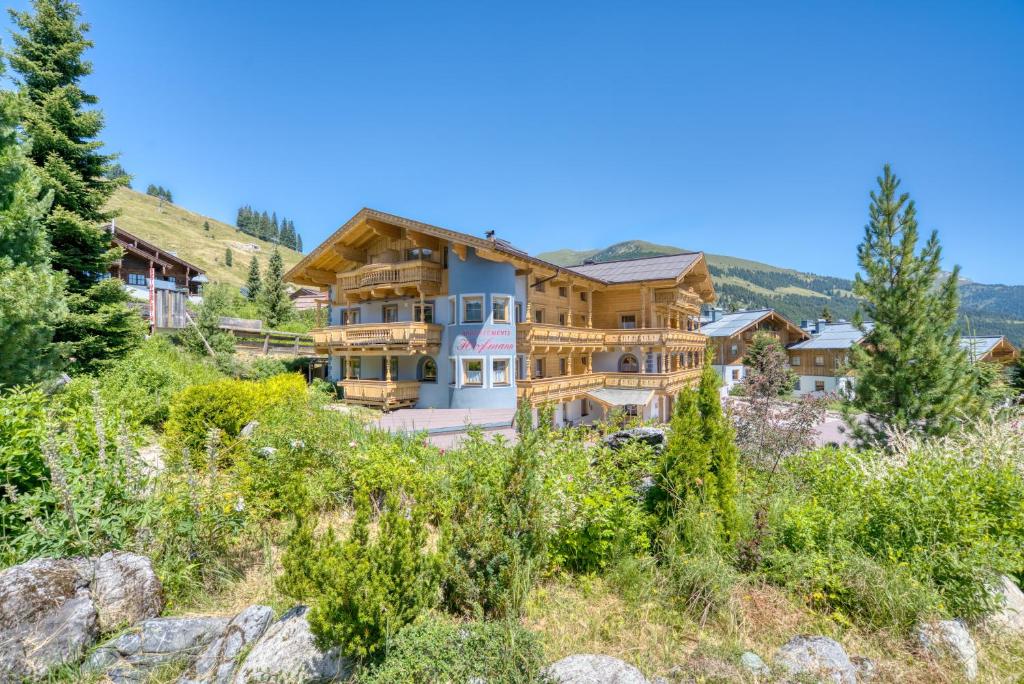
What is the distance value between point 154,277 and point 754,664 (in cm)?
3832

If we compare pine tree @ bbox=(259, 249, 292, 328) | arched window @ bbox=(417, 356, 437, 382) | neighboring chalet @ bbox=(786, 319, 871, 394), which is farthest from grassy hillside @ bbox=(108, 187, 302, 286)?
neighboring chalet @ bbox=(786, 319, 871, 394)

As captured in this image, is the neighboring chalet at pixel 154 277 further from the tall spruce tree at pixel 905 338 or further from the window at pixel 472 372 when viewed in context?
the tall spruce tree at pixel 905 338

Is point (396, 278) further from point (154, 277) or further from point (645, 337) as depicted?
point (154, 277)

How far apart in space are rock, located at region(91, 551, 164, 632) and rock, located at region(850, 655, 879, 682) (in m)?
7.38

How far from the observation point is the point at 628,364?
28953 millimetres

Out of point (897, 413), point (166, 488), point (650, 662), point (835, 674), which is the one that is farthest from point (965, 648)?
point (897, 413)

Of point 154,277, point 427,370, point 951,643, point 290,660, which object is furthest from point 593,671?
point 154,277

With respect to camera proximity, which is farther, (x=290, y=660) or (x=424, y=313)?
(x=424, y=313)

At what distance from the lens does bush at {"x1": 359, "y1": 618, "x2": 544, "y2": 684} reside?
12.4 ft

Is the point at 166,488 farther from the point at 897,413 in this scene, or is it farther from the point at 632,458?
the point at 897,413

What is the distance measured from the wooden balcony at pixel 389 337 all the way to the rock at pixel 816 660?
18.4 m

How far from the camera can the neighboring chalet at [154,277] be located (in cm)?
2653

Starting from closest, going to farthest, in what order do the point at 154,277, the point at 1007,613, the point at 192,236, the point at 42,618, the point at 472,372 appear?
the point at 42,618
the point at 1007,613
the point at 472,372
the point at 154,277
the point at 192,236

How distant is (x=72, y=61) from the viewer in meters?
13.6
